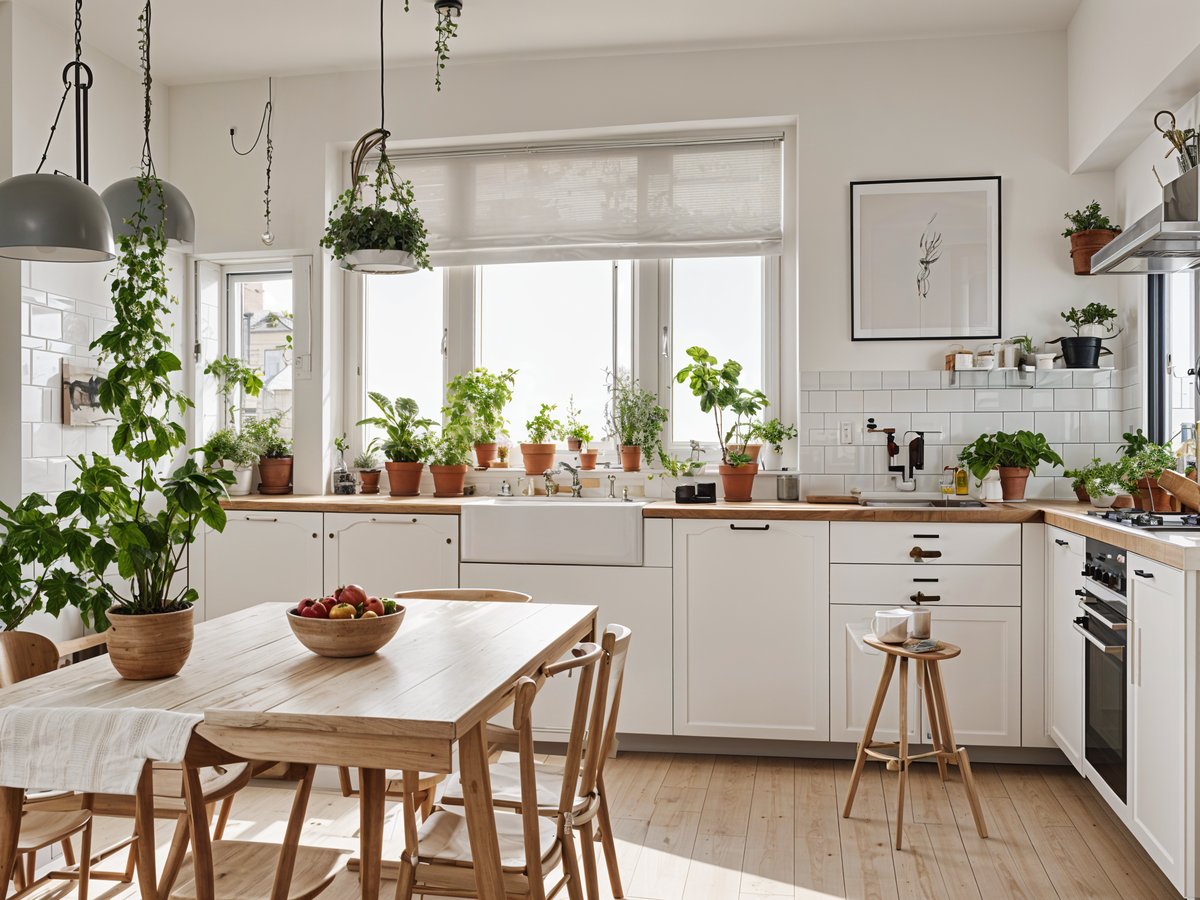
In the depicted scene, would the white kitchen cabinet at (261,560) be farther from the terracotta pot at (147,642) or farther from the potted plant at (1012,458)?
the potted plant at (1012,458)

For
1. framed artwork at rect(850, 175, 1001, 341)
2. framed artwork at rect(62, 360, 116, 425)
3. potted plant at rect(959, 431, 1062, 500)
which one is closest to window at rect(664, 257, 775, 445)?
framed artwork at rect(850, 175, 1001, 341)

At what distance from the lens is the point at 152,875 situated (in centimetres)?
178

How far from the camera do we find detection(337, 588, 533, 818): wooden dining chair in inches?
116

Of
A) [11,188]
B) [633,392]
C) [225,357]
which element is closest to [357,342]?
[225,357]

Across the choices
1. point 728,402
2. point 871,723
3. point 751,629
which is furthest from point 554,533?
point 871,723

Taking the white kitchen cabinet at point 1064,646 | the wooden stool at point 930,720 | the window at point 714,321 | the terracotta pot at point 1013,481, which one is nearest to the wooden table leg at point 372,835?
the wooden stool at point 930,720

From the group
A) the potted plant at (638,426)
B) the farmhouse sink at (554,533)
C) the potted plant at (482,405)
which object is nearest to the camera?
the farmhouse sink at (554,533)

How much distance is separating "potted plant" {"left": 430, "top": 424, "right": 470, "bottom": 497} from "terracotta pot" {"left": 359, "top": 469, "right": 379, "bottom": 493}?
31 centimetres

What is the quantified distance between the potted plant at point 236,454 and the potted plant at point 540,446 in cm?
133

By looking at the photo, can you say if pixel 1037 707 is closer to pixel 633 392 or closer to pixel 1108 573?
pixel 1108 573

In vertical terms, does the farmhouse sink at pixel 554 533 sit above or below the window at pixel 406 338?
below

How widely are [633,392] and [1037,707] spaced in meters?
2.19

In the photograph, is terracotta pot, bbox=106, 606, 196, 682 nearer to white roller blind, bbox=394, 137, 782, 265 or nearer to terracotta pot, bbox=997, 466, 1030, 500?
white roller blind, bbox=394, 137, 782, 265

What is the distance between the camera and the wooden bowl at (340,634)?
2.23 metres
